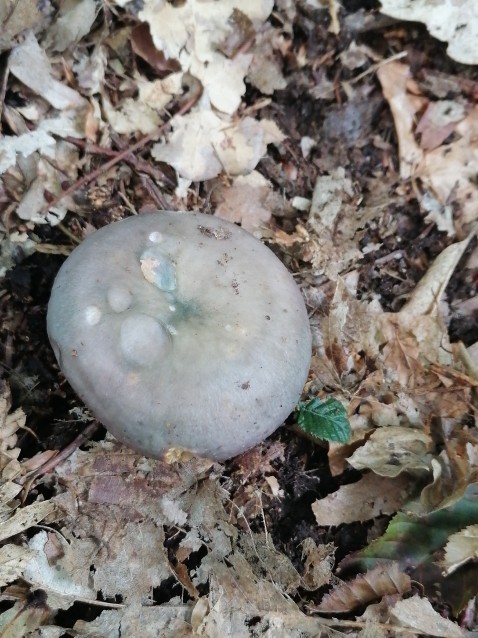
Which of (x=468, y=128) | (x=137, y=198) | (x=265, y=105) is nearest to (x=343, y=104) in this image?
(x=265, y=105)

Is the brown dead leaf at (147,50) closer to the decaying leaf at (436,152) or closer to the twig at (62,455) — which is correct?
the decaying leaf at (436,152)

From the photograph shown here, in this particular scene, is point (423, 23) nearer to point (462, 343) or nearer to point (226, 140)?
point (226, 140)

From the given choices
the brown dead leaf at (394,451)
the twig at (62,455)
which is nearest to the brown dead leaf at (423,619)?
the brown dead leaf at (394,451)

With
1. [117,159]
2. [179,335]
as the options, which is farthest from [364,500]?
[117,159]

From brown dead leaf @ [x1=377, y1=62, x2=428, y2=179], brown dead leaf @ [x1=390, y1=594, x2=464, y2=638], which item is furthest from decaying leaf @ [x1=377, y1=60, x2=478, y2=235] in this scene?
brown dead leaf @ [x1=390, y1=594, x2=464, y2=638]

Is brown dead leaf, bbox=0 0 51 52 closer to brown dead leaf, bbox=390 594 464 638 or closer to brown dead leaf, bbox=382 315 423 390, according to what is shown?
brown dead leaf, bbox=382 315 423 390
